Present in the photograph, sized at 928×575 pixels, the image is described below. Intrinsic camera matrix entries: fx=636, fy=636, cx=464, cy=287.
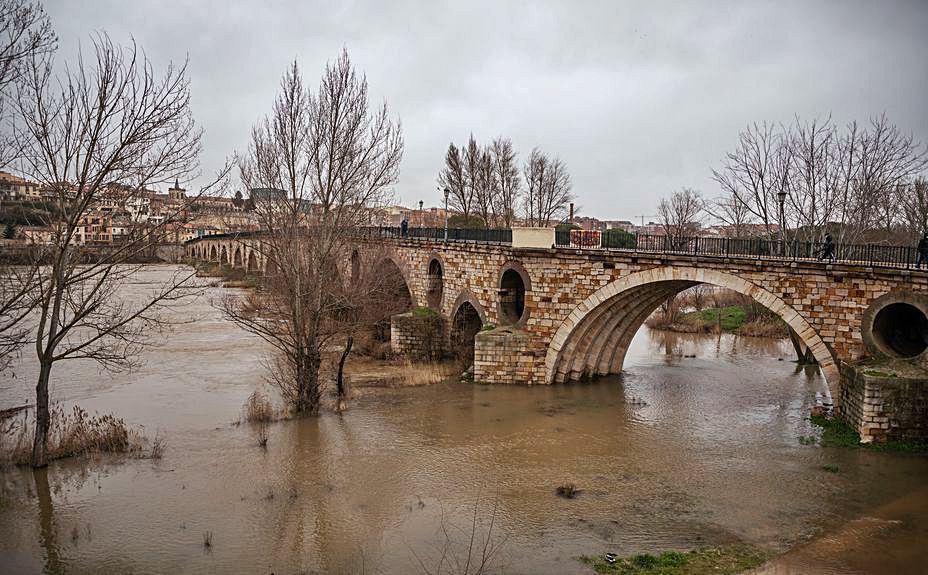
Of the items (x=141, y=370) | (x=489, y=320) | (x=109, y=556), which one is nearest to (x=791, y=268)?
(x=489, y=320)

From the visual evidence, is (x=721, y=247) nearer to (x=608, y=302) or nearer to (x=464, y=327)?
(x=608, y=302)

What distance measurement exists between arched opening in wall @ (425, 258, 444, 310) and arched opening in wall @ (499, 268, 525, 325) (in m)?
4.81

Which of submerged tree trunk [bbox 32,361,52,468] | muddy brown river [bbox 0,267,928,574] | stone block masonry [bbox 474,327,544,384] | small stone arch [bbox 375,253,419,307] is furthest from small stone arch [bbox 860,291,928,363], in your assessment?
submerged tree trunk [bbox 32,361,52,468]

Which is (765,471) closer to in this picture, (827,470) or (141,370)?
(827,470)

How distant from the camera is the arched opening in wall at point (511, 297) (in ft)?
69.2

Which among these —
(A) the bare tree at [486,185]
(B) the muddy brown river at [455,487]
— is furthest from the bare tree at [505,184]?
(B) the muddy brown river at [455,487]

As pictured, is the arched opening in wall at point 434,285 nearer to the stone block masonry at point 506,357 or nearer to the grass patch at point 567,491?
the stone block masonry at point 506,357

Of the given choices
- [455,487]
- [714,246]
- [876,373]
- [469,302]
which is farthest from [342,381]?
[876,373]

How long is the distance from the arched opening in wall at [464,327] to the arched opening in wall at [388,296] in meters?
2.80

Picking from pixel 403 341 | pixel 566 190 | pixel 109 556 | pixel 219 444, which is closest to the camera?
pixel 109 556

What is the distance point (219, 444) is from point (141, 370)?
8.50 meters

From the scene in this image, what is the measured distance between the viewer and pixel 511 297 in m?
21.5

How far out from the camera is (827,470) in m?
12.9

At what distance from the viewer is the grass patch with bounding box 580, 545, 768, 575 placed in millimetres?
8930
